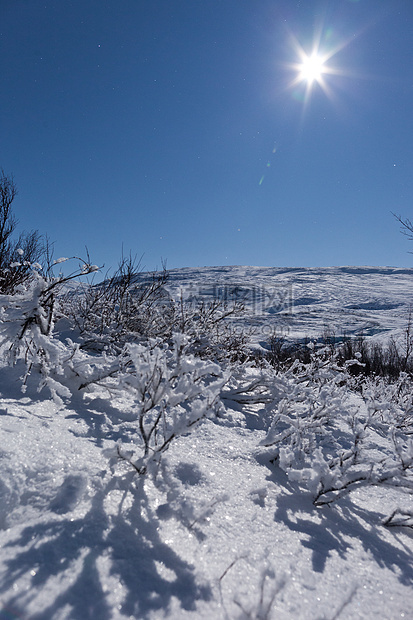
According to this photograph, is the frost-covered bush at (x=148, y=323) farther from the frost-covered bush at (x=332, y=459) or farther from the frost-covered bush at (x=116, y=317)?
the frost-covered bush at (x=332, y=459)

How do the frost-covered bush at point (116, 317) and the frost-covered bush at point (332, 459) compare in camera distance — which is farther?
the frost-covered bush at point (116, 317)

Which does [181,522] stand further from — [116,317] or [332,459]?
[116,317]

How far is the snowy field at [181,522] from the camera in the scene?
0.86m

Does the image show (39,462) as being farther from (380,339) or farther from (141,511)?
(380,339)

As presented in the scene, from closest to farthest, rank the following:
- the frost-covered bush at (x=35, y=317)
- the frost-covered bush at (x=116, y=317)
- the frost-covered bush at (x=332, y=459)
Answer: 1. the frost-covered bush at (x=332, y=459)
2. the frost-covered bush at (x=35, y=317)
3. the frost-covered bush at (x=116, y=317)

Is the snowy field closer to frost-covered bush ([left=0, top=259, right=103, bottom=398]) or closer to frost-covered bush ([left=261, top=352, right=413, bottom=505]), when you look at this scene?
frost-covered bush ([left=261, top=352, right=413, bottom=505])

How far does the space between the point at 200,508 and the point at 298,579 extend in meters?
0.42

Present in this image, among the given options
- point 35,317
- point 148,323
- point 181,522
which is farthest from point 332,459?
point 148,323

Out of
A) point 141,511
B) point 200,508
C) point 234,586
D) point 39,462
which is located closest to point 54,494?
point 39,462

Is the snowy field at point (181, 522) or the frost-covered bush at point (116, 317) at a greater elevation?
the frost-covered bush at point (116, 317)

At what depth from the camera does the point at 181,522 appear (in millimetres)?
1195

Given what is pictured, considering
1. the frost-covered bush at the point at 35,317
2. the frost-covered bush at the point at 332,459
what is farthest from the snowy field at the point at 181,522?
the frost-covered bush at the point at 35,317

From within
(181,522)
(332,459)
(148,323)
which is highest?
(148,323)

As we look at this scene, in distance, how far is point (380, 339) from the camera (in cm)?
2684
